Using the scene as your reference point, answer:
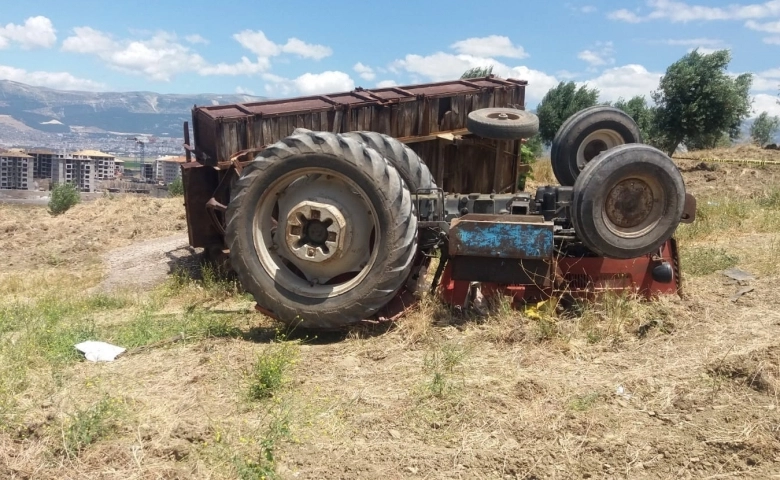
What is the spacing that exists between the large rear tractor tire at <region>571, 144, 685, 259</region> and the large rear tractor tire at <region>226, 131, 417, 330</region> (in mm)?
1412

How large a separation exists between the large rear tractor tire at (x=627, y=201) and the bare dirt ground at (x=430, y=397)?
1.81 feet

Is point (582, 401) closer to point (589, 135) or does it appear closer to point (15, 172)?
point (589, 135)

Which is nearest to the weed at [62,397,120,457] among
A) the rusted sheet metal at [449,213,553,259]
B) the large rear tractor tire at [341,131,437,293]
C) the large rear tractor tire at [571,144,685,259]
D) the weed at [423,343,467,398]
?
the weed at [423,343,467,398]

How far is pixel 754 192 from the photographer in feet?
42.5

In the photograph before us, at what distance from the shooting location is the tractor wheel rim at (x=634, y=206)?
5.14 m

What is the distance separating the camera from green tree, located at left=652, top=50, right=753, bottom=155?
23.6 meters

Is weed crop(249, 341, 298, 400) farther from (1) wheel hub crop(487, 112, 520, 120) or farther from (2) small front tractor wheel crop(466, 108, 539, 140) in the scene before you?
(1) wheel hub crop(487, 112, 520, 120)

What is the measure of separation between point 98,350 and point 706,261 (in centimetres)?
606

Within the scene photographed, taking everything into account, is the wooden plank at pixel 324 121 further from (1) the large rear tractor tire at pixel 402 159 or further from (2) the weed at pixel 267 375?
(2) the weed at pixel 267 375

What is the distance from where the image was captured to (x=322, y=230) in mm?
5359

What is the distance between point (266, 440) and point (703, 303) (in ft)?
13.2

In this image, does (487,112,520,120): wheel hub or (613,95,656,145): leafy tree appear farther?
(613,95,656,145): leafy tree

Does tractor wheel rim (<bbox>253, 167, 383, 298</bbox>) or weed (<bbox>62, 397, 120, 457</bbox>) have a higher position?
tractor wheel rim (<bbox>253, 167, 383, 298</bbox>)

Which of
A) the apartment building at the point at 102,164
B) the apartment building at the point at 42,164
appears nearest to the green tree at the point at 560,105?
the apartment building at the point at 102,164
